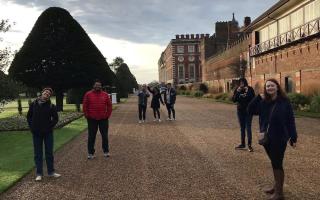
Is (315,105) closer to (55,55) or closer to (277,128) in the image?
(55,55)

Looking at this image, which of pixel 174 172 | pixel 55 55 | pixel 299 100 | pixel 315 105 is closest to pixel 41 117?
pixel 174 172

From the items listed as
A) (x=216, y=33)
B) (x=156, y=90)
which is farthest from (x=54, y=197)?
(x=216, y=33)

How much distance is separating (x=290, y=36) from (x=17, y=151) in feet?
83.9

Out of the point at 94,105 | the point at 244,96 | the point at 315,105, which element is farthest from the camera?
the point at 315,105

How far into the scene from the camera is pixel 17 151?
481 inches

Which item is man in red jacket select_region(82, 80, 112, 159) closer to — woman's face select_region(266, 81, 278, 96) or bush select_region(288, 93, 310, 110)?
woman's face select_region(266, 81, 278, 96)

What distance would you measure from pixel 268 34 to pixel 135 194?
34865 mm

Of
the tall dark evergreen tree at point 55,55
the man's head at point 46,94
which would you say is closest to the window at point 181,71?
the tall dark evergreen tree at point 55,55

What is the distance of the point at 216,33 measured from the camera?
8494cm

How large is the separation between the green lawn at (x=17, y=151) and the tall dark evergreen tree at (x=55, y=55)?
33.6ft

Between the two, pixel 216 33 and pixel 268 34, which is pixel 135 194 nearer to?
pixel 268 34

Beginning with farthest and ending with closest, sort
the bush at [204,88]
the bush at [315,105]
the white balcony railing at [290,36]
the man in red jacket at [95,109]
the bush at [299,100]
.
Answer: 1. the bush at [204,88]
2. the white balcony railing at [290,36]
3. the bush at [299,100]
4. the bush at [315,105]
5. the man in red jacket at [95,109]

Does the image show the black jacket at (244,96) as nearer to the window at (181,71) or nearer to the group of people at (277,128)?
the group of people at (277,128)

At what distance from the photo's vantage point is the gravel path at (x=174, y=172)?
7.16 m
